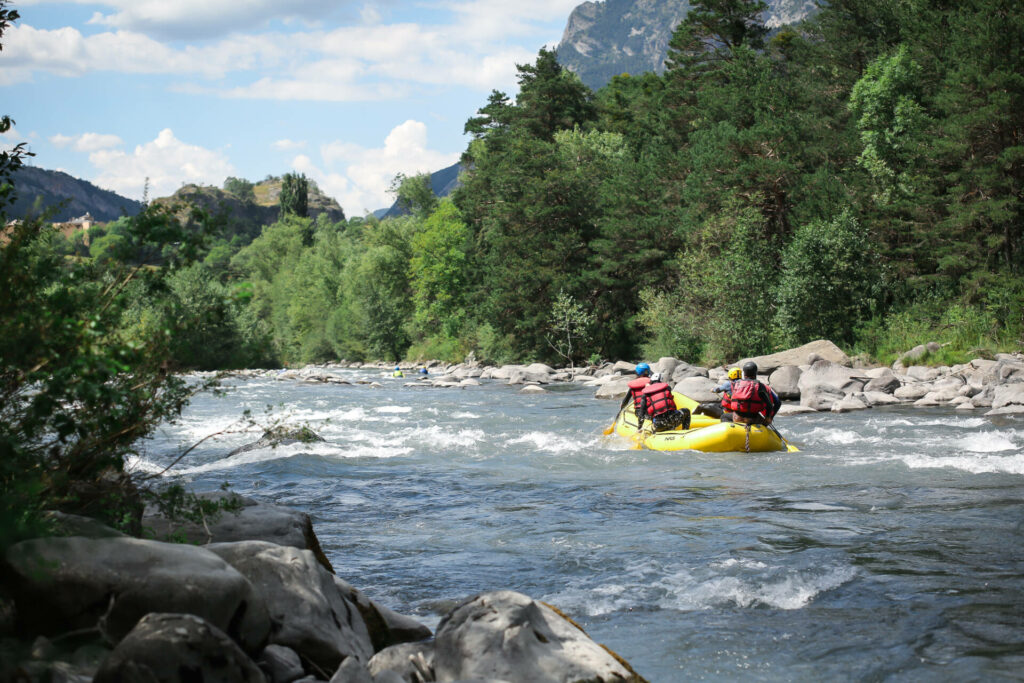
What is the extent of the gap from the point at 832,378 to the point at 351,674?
746 inches

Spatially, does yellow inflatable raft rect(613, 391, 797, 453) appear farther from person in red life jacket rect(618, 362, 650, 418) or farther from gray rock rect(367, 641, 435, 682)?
gray rock rect(367, 641, 435, 682)

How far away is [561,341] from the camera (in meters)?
38.4

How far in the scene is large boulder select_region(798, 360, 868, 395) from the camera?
20031 mm

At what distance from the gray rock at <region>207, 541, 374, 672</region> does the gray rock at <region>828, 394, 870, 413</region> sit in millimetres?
15939

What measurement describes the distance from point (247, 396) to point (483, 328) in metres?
18.2

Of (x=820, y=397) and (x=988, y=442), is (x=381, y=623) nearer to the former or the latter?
(x=988, y=442)

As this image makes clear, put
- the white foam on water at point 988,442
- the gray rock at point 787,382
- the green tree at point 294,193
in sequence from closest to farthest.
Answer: the white foam on water at point 988,442 < the gray rock at point 787,382 < the green tree at point 294,193

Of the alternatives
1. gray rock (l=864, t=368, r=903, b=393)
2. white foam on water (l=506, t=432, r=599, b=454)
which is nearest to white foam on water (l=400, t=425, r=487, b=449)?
white foam on water (l=506, t=432, r=599, b=454)

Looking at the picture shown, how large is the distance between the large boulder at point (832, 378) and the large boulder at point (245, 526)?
1667 cm

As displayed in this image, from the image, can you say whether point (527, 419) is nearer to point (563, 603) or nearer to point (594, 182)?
point (563, 603)

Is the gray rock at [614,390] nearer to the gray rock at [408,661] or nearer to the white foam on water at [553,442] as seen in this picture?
the white foam on water at [553,442]

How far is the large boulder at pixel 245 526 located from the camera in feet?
17.1

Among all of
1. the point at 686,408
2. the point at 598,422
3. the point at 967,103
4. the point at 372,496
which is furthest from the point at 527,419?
the point at 967,103

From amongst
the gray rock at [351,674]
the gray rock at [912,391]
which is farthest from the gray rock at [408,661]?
the gray rock at [912,391]
